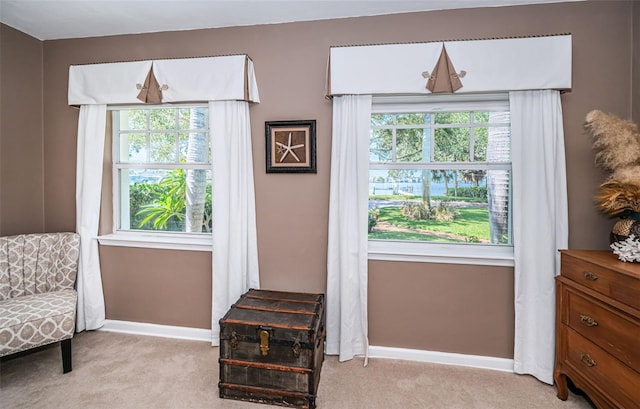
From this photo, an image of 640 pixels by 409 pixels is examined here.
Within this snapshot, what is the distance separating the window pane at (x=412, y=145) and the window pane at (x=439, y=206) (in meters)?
0.11

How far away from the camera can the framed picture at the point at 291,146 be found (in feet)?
7.75

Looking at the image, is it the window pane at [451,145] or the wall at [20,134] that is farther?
the wall at [20,134]

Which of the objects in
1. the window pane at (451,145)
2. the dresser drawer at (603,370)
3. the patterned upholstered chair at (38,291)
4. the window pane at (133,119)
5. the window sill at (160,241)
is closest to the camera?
the dresser drawer at (603,370)

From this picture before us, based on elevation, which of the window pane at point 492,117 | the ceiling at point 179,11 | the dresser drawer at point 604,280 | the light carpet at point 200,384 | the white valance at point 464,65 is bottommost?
the light carpet at point 200,384

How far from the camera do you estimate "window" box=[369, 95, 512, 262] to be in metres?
2.29

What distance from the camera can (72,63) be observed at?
268cm

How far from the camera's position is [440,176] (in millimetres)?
2396

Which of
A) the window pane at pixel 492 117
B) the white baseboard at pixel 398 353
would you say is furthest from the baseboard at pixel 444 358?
the window pane at pixel 492 117

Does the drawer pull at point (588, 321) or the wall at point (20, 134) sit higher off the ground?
the wall at point (20, 134)

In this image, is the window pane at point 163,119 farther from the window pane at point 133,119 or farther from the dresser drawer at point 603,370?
the dresser drawer at point 603,370

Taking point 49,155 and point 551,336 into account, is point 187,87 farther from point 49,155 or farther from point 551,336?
point 551,336

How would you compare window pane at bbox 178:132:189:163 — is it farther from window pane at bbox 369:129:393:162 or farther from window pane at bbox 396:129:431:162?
window pane at bbox 396:129:431:162

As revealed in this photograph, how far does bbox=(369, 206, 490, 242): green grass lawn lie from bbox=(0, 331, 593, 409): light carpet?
935 mm

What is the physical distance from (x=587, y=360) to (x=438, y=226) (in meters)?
1.14
